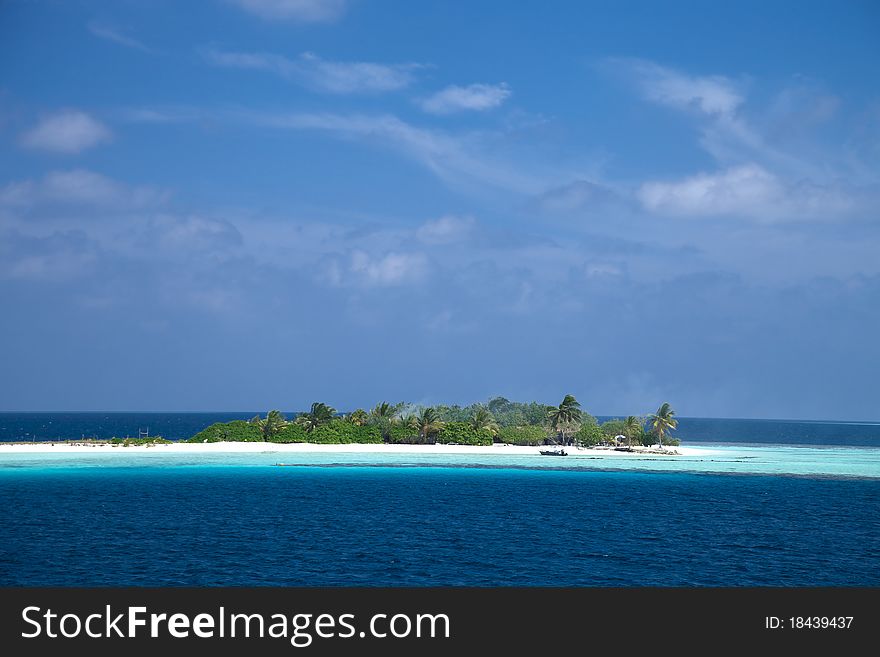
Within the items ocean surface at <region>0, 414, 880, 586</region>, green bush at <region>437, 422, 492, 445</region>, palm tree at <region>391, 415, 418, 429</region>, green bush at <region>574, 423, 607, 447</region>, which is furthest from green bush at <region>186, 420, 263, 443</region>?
green bush at <region>574, 423, 607, 447</region>

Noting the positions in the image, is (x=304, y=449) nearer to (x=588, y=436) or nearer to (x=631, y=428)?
(x=588, y=436)

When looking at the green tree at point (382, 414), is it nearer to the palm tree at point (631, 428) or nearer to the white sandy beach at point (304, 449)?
the white sandy beach at point (304, 449)

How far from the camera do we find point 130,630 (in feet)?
59.0

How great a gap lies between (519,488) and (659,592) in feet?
180

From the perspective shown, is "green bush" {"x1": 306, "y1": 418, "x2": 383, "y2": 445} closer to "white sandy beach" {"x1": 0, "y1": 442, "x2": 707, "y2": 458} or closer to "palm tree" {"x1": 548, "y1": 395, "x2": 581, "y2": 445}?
"white sandy beach" {"x1": 0, "y1": 442, "x2": 707, "y2": 458}

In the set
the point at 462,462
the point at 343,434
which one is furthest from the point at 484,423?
the point at 462,462

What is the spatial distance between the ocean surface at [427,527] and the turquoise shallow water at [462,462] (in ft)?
6.82

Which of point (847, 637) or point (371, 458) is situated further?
point (371, 458)

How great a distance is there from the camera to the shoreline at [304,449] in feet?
354

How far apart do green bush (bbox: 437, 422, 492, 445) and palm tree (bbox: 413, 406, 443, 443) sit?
1626 millimetres

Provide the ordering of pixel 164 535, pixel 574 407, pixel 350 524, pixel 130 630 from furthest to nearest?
1. pixel 574 407
2. pixel 350 524
3. pixel 164 535
4. pixel 130 630

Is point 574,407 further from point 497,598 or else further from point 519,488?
point 497,598

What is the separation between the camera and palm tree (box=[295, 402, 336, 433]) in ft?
417

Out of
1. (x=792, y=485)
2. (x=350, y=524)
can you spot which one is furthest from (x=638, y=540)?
(x=792, y=485)
